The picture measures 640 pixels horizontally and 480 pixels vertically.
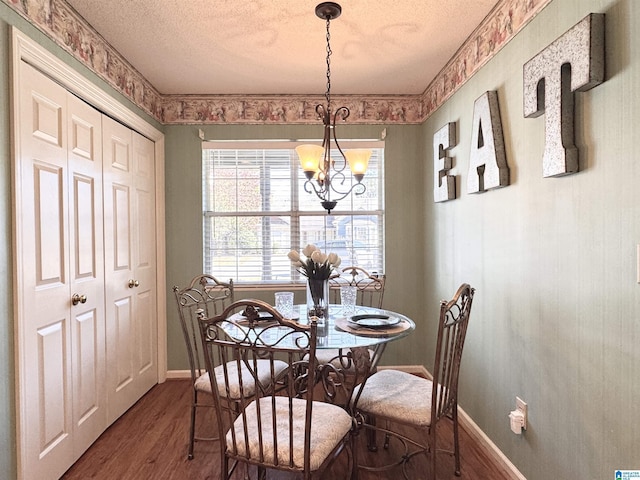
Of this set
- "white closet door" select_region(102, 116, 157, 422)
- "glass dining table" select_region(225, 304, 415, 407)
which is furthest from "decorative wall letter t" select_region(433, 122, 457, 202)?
"white closet door" select_region(102, 116, 157, 422)

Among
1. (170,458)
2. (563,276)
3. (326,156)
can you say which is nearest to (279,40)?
(326,156)

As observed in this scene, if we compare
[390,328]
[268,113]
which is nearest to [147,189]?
[268,113]

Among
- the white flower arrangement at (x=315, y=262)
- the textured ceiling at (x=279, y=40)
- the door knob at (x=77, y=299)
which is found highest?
the textured ceiling at (x=279, y=40)

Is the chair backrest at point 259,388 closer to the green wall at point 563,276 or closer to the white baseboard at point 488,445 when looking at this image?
the green wall at point 563,276

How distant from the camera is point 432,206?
3139 millimetres

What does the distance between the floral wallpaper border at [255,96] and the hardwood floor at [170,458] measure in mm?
2370

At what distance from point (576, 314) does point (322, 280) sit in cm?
125

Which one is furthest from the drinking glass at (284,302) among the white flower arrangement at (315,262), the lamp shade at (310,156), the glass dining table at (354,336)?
the lamp shade at (310,156)

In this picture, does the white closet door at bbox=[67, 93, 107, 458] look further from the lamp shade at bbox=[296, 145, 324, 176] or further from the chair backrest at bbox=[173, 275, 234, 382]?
the lamp shade at bbox=[296, 145, 324, 176]

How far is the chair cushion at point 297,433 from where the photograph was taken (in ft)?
4.62

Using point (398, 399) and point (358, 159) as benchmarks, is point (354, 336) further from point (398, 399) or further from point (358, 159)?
point (358, 159)

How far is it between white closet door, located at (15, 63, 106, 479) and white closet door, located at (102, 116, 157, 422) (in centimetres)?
13

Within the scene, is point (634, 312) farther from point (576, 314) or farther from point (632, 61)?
point (632, 61)

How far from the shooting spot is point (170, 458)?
2119mm
